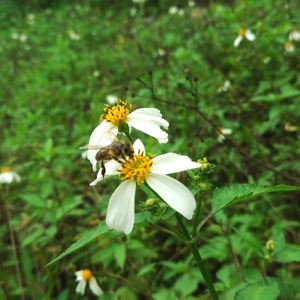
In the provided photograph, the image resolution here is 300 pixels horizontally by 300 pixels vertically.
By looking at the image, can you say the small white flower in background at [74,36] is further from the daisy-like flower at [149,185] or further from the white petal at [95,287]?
the daisy-like flower at [149,185]

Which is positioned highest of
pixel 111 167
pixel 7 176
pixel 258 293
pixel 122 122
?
pixel 7 176

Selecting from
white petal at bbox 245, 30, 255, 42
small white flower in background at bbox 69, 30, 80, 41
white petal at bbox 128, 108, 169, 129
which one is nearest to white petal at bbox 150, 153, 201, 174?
white petal at bbox 128, 108, 169, 129

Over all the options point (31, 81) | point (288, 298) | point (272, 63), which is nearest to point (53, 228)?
point (288, 298)

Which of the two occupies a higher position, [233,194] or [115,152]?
[115,152]

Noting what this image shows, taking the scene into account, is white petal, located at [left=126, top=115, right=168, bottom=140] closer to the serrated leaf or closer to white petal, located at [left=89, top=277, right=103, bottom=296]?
the serrated leaf

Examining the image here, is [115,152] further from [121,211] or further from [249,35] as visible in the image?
[249,35]

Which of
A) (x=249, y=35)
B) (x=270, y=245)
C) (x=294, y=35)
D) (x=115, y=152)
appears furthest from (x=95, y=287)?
(x=294, y=35)
